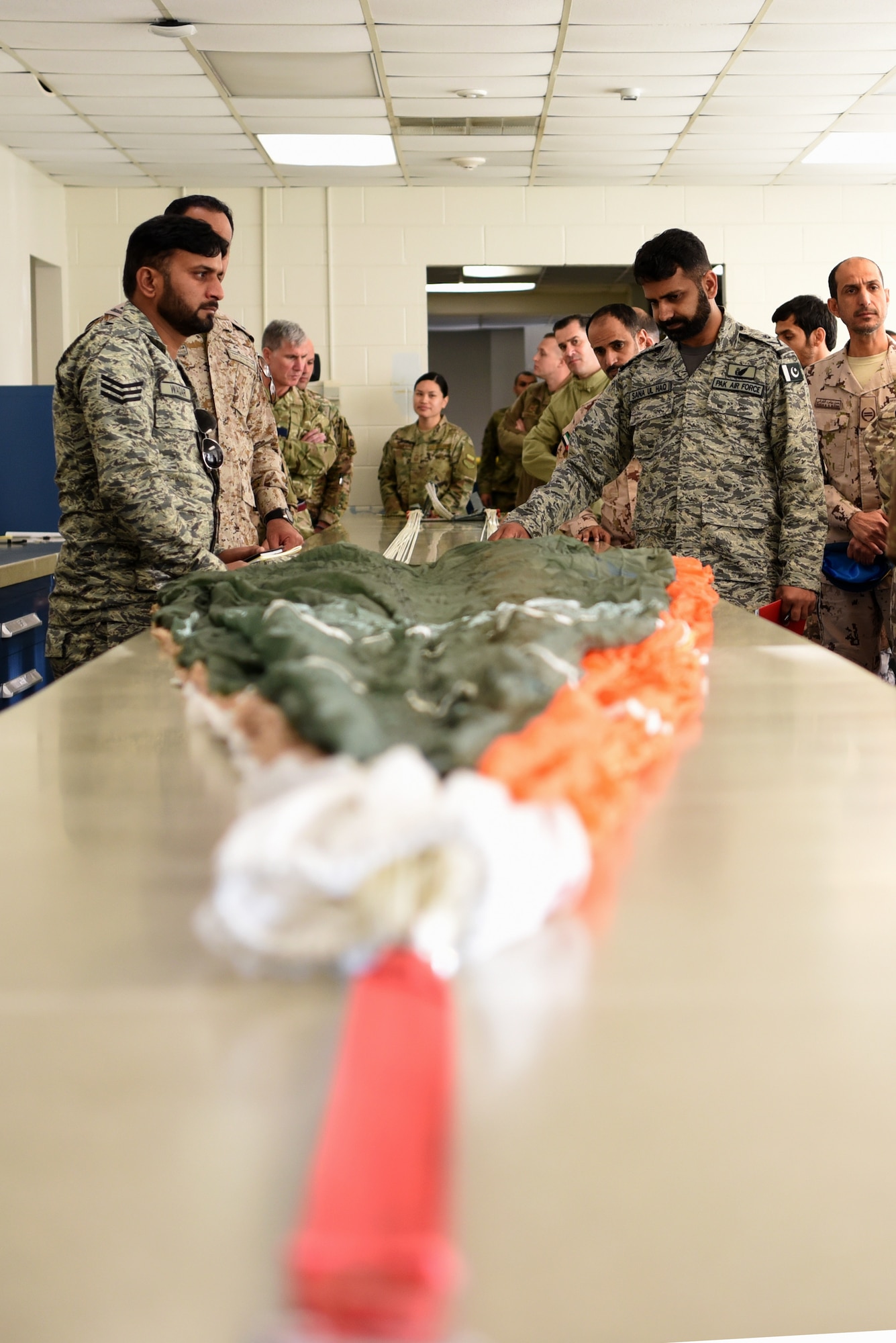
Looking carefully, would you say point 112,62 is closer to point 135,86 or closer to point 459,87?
point 135,86

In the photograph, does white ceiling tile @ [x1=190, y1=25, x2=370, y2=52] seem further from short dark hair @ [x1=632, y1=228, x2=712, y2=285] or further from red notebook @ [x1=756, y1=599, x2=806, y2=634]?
red notebook @ [x1=756, y1=599, x2=806, y2=634]

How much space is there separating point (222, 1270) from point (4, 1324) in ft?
0.26

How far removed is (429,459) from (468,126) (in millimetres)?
2006

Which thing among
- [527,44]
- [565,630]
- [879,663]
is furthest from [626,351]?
[565,630]

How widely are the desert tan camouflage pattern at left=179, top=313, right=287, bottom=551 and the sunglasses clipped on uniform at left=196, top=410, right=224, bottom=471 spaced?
1.43ft

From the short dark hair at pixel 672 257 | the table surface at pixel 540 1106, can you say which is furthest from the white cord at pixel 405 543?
the table surface at pixel 540 1106

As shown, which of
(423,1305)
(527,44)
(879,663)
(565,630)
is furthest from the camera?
(527,44)

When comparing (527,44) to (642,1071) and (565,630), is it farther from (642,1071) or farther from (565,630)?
(642,1071)

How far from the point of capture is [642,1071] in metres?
0.48

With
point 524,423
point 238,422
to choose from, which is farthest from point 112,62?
point 238,422

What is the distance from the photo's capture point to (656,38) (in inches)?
212

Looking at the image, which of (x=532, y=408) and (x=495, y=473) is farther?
(x=495, y=473)

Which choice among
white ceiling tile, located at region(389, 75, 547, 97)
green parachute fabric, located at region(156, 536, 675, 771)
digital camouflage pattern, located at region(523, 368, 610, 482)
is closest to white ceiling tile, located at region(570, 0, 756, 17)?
white ceiling tile, located at region(389, 75, 547, 97)

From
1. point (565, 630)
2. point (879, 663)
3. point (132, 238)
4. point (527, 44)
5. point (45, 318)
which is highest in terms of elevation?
point (527, 44)
